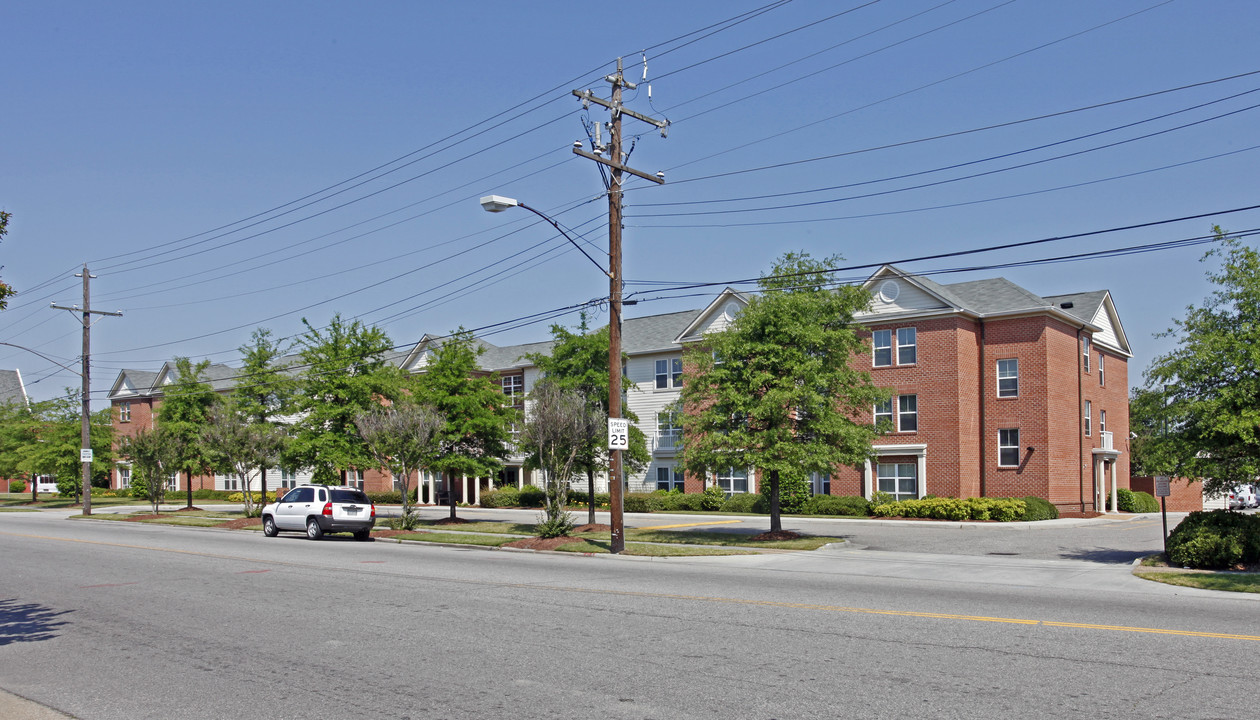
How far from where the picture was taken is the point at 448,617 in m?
12.1

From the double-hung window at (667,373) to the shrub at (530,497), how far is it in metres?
8.82

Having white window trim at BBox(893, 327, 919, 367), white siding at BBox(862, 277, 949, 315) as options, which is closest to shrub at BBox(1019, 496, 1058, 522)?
white window trim at BBox(893, 327, 919, 367)

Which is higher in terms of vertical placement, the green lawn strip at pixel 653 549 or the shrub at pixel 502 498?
the green lawn strip at pixel 653 549

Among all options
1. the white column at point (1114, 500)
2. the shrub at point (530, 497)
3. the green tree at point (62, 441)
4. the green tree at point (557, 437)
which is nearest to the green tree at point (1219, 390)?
the green tree at point (557, 437)

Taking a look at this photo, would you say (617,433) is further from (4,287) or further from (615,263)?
(4,287)

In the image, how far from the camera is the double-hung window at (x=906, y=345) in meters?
40.0

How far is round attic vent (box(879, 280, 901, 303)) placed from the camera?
40.7 metres

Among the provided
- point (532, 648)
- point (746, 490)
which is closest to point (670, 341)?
point (746, 490)

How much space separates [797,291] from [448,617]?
1596cm

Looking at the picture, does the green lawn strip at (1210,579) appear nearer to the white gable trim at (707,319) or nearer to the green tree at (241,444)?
the white gable trim at (707,319)

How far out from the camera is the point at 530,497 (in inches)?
2014

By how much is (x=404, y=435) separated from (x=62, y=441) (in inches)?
1406

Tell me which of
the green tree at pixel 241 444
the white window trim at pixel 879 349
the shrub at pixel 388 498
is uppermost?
the white window trim at pixel 879 349

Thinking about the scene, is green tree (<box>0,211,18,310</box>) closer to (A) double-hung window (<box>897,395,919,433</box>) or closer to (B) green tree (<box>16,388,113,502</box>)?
(A) double-hung window (<box>897,395,919,433</box>)
